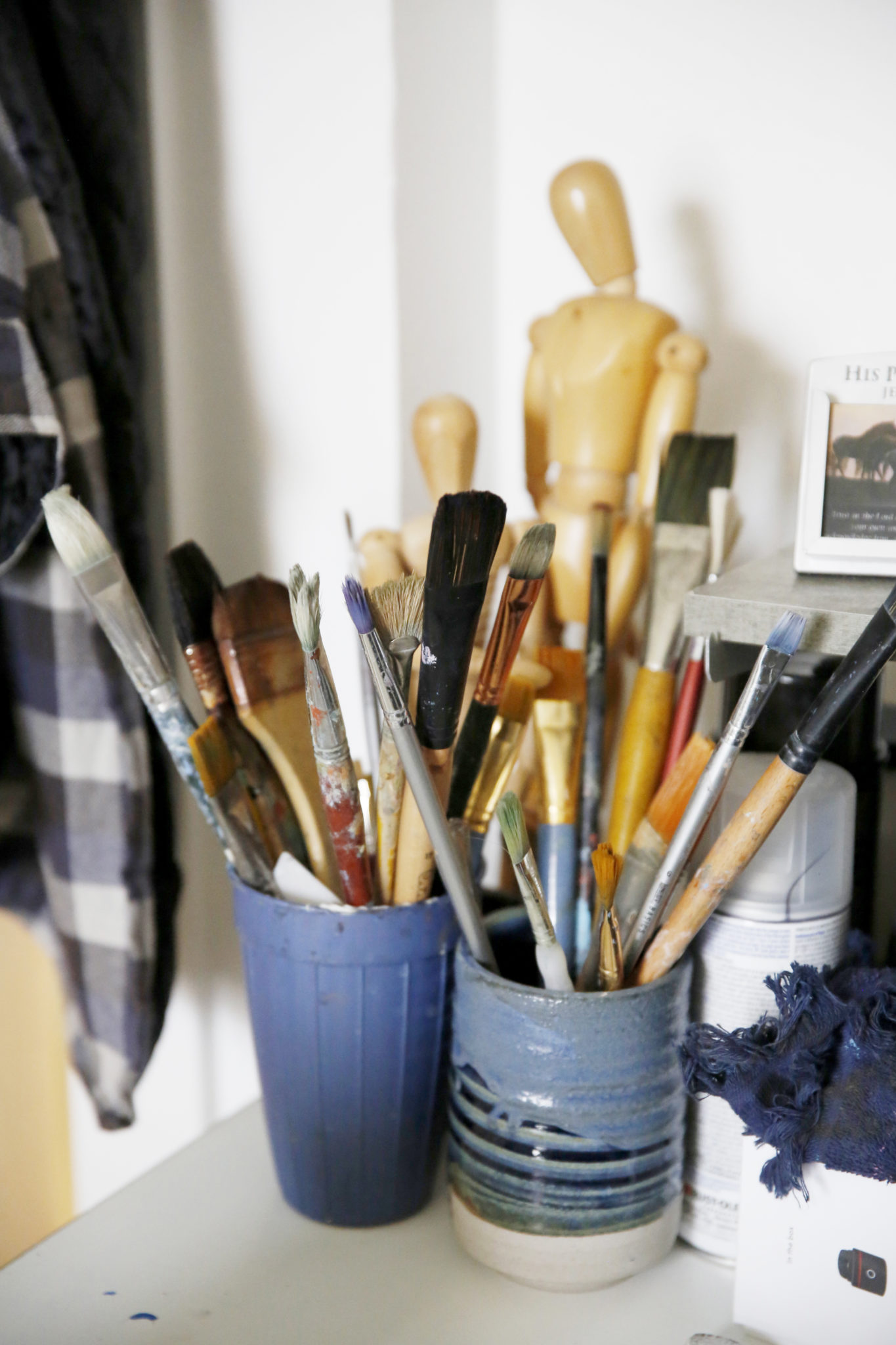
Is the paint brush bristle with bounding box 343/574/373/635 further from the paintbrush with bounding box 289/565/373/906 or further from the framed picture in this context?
the framed picture

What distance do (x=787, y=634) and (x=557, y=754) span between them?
131mm

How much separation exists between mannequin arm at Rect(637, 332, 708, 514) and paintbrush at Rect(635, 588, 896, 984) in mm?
185

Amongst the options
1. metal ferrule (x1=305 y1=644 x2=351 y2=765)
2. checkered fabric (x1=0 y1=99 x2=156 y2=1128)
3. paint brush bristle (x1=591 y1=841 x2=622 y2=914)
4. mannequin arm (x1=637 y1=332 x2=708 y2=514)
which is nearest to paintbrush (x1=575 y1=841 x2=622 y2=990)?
paint brush bristle (x1=591 y1=841 x2=622 y2=914)

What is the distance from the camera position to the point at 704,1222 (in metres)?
0.49

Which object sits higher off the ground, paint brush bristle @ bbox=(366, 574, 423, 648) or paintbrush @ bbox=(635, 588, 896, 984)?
paint brush bristle @ bbox=(366, 574, 423, 648)

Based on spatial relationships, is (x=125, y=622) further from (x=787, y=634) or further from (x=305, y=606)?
(x=787, y=634)

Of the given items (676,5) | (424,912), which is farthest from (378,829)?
(676,5)

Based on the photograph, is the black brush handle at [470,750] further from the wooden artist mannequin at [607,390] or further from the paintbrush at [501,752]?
the wooden artist mannequin at [607,390]

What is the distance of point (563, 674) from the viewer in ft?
1.73

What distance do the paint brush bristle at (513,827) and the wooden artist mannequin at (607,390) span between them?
197 mm

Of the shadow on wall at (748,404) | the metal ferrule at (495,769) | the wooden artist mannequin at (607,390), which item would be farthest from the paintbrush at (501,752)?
the shadow on wall at (748,404)

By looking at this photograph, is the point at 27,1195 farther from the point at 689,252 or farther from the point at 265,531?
the point at 689,252

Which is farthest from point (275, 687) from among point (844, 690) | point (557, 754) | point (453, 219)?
point (453, 219)

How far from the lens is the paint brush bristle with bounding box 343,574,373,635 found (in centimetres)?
40
